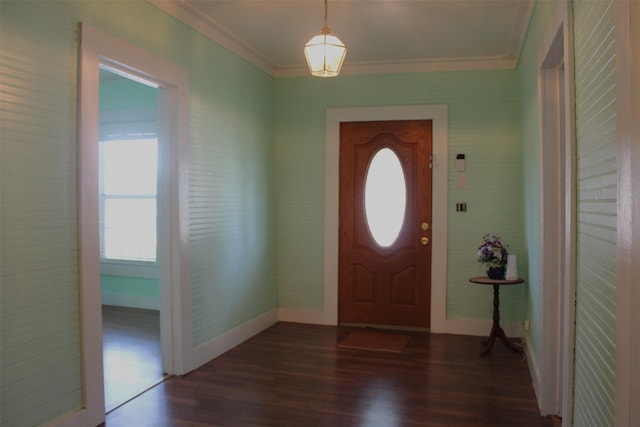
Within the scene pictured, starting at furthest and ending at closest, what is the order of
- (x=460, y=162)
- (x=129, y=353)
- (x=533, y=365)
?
(x=460, y=162) → (x=129, y=353) → (x=533, y=365)

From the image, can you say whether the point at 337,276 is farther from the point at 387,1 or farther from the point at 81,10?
the point at 81,10

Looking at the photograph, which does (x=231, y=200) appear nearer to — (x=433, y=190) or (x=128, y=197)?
(x=433, y=190)

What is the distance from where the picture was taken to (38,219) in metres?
2.58

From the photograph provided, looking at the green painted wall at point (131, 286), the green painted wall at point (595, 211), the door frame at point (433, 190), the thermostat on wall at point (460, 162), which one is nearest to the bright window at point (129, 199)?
the green painted wall at point (131, 286)

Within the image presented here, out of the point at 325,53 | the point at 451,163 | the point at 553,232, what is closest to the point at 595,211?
the point at 553,232

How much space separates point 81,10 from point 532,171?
3186mm

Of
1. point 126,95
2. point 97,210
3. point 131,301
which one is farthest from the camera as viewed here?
point 131,301

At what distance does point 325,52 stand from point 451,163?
2.44 m

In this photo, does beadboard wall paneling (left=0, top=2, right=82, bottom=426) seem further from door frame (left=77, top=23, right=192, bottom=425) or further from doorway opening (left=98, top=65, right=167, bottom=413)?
doorway opening (left=98, top=65, right=167, bottom=413)

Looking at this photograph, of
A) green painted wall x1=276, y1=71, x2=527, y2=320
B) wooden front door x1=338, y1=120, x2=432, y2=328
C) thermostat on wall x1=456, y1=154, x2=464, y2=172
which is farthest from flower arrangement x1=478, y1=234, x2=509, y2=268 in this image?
thermostat on wall x1=456, y1=154, x2=464, y2=172

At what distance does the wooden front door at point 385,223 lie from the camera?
5.16 metres

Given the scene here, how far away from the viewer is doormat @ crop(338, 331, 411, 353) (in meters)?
4.54

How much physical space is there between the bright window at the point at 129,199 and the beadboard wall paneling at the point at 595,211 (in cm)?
499

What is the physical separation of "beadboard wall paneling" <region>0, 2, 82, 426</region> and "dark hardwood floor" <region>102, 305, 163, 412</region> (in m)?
0.71
